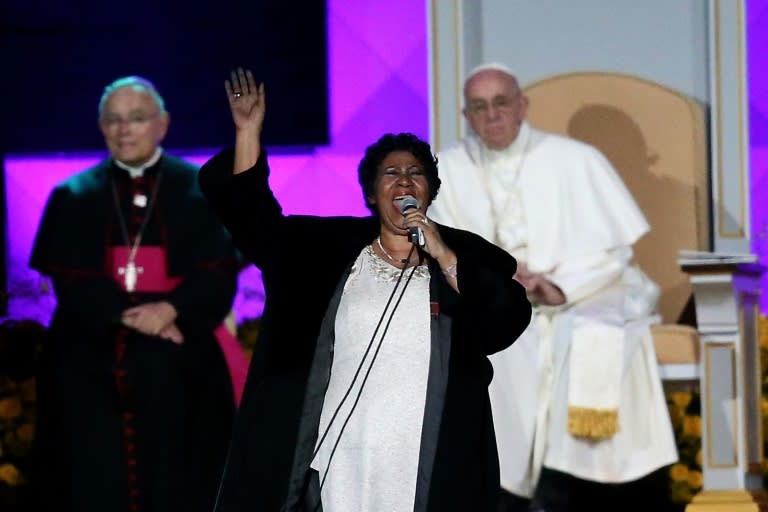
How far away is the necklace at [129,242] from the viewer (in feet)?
20.2

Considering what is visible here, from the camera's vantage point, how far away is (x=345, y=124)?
25.4 feet

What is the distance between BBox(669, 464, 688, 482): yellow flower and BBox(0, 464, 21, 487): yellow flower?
2.59 metres

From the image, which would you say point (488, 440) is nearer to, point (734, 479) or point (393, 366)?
point (393, 366)

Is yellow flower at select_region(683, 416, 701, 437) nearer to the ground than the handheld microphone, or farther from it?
nearer to the ground

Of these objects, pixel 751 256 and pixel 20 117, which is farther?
pixel 20 117

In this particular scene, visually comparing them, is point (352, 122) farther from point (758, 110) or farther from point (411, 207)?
point (411, 207)

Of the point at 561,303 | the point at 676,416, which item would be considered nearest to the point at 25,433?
the point at 561,303

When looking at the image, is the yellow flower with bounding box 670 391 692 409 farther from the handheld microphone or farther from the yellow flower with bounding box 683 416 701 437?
the handheld microphone

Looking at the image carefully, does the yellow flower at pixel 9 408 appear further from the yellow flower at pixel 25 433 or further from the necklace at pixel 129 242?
the necklace at pixel 129 242

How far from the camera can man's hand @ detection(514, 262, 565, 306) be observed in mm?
6059

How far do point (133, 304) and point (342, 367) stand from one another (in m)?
2.46

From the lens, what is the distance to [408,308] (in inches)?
151

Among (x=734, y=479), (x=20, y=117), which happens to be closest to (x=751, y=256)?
(x=734, y=479)

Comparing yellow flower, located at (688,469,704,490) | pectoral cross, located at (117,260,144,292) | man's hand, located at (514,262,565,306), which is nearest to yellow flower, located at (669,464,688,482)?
yellow flower, located at (688,469,704,490)
